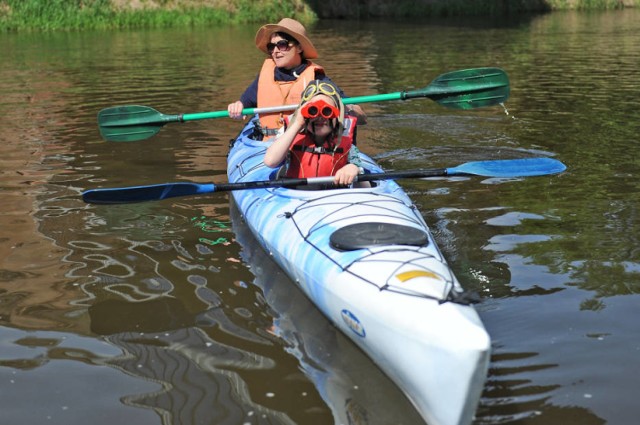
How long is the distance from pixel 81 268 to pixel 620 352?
3.35 meters

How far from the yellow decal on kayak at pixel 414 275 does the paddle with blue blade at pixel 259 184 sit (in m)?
1.47

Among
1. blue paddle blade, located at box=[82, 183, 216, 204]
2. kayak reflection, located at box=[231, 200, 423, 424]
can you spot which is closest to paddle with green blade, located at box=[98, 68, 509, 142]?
blue paddle blade, located at box=[82, 183, 216, 204]

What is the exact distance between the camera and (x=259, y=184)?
213 inches

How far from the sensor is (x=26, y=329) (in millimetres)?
4484

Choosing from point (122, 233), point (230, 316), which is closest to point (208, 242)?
point (122, 233)

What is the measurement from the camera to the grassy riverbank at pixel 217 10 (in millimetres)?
26984

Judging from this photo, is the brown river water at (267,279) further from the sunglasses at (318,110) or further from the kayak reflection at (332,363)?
the sunglasses at (318,110)

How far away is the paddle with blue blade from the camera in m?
5.31

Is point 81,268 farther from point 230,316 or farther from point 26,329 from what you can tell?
point 230,316

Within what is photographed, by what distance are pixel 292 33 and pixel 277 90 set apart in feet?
1.78

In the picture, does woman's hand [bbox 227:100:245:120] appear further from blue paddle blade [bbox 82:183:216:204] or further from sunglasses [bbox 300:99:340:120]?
sunglasses [bbox 300:99:340:120]

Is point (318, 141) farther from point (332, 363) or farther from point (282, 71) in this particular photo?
point (332, 363)

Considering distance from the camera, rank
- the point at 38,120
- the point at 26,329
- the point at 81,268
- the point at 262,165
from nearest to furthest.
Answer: the point at 26,329
the point at 81,268
the point at 262,165
the point at 38,120

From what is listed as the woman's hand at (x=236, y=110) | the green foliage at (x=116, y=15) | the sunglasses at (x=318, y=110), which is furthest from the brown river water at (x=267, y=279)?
the green foliage at (x=116, y=15)
